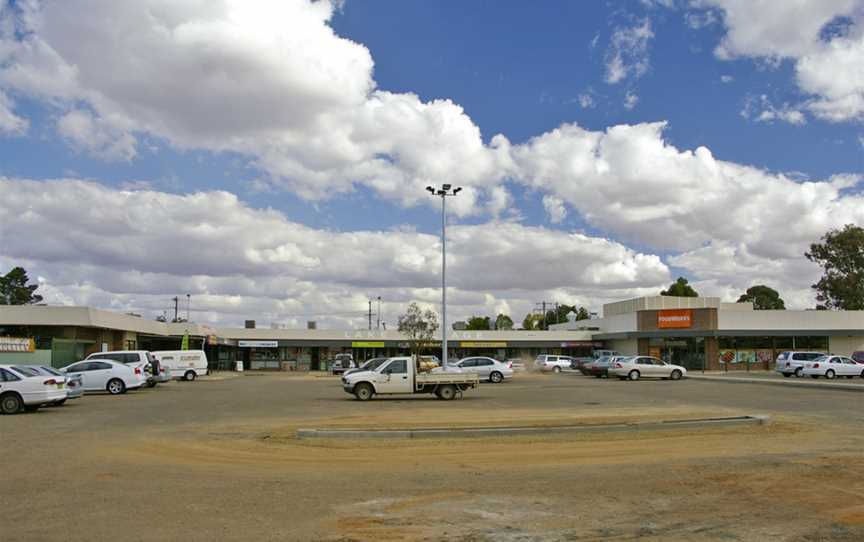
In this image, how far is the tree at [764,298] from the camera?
120188 mm

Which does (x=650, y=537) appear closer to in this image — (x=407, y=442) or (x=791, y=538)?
(x=791, y=538)

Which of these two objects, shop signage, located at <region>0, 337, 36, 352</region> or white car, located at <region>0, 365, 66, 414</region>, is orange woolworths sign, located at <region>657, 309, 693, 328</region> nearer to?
shop signage, located at <region>0, 337, 36, 352</region>

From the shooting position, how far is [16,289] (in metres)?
106

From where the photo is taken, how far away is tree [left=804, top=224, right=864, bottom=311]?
8006 cm

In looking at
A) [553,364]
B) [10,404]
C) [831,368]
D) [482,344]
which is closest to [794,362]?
[831,368]

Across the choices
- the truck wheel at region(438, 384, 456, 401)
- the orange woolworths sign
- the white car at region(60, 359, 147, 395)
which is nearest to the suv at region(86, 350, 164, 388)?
the white car at region(60, 359, 147, 395)

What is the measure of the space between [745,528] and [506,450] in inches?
233

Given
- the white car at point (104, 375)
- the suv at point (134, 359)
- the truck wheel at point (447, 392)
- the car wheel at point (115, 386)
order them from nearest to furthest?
the truck wheel at point (447, 392), the white car at point (104, 375), the car wheel at point (115, 386), the suv at point (134, 359)

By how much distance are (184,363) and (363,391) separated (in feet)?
85.5

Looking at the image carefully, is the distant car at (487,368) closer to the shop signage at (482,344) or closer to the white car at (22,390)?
the white car at (22,390)

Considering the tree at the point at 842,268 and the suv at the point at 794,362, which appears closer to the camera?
the suv at the point at 794,362

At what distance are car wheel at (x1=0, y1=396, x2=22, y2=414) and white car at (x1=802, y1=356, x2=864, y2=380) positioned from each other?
41.8 metres

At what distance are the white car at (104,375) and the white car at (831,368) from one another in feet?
124

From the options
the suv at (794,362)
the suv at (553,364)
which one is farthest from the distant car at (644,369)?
the suv at (553,364)
